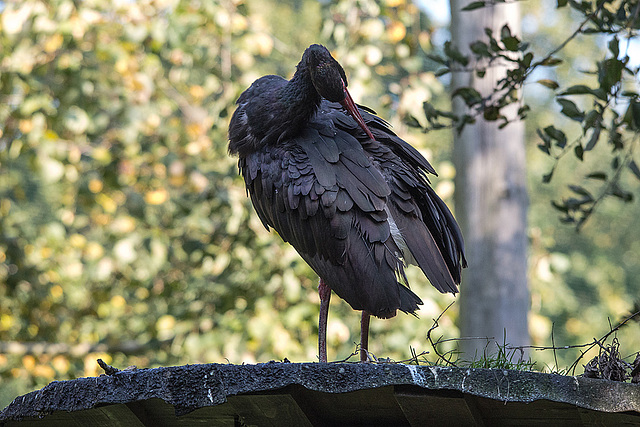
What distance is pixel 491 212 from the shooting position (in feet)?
18.1

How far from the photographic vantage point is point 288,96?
10.3 ft

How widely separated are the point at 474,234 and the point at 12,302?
4.24m

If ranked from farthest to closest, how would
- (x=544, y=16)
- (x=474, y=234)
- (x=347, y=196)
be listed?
(x=544, y=16)
(x=474, y=234)
(x=347, y=196)

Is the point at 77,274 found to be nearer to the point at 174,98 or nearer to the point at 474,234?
the point at 174,98

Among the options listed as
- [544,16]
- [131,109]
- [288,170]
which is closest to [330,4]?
[131,109]

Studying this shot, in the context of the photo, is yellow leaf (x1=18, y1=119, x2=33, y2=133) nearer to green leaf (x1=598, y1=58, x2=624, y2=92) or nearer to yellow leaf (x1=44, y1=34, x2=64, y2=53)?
yellow leaf (x1=44, y1=34, x2=64, y2=53)

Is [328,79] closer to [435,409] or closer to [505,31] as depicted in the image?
[505,31]

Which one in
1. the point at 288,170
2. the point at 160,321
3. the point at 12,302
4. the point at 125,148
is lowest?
the point at 288,170

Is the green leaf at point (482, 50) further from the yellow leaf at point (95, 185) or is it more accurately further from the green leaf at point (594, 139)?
the yellow leaf at point (95, 185)

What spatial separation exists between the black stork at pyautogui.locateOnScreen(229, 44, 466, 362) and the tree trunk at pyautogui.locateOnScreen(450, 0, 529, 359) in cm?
237

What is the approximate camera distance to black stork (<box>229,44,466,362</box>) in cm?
275

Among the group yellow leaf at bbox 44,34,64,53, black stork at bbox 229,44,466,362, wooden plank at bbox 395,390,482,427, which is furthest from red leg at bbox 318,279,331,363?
yellow leaf at bbox 44,34,64,53

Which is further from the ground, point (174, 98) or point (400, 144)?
point (174, 98)

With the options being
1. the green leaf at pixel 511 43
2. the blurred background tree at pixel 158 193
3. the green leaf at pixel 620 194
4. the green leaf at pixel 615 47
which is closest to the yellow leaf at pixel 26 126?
the blurred background tree at pixel 158 193
